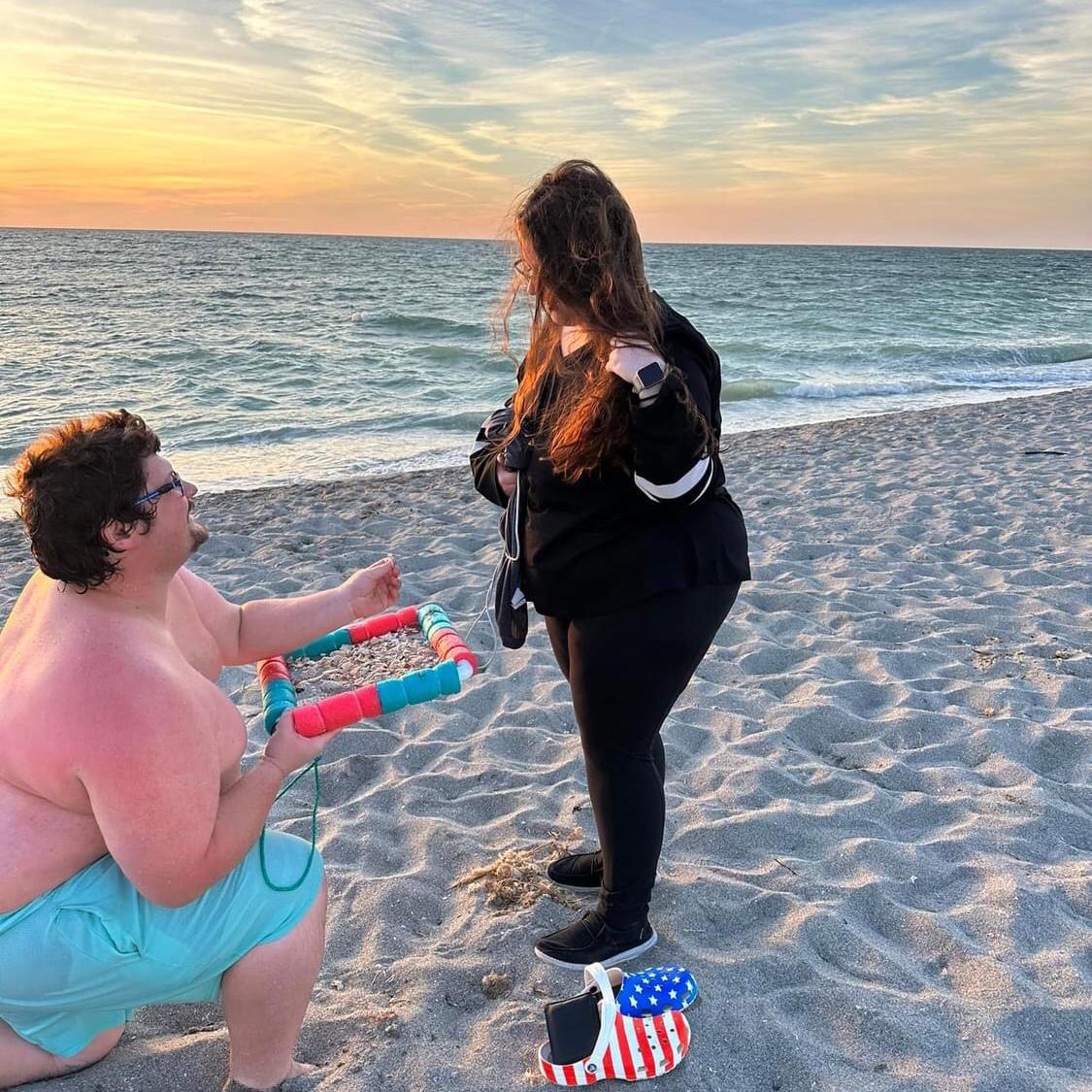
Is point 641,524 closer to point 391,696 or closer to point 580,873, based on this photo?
point 391,696

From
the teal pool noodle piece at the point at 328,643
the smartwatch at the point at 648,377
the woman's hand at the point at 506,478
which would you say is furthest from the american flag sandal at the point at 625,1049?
the smartwatch at the point at 648,377

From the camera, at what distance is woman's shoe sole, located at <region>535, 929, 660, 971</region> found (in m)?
2.64

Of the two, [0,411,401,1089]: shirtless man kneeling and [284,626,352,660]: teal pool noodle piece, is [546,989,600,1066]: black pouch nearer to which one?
[0,411,401,1089]: shirtless man kneeling

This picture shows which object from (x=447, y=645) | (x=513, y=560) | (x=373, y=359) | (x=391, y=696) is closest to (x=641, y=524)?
(x=513, y=560)

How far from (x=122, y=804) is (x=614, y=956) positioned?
4.88ft

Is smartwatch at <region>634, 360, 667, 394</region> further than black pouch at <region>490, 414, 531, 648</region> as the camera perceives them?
No

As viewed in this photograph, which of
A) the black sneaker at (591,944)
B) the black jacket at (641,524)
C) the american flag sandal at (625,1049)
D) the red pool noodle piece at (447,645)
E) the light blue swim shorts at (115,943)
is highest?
the black jacket at (641,524)

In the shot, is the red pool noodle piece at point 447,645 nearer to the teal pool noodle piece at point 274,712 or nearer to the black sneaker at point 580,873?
the teal pool noodle piece at point 274,712

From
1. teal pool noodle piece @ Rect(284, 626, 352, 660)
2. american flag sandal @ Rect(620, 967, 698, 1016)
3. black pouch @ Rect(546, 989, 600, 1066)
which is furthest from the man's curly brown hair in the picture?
american flag sandal @ Rect(620, 967, 698, 1016)

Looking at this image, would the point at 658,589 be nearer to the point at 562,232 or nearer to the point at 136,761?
the point at 562,232

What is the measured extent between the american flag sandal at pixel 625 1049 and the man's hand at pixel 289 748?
950 mm

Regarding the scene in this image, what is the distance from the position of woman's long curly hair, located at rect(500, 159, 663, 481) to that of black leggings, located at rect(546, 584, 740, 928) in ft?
1.35

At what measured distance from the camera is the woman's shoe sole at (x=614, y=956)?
264 cm

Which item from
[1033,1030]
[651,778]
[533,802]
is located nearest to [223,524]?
[533,802]
